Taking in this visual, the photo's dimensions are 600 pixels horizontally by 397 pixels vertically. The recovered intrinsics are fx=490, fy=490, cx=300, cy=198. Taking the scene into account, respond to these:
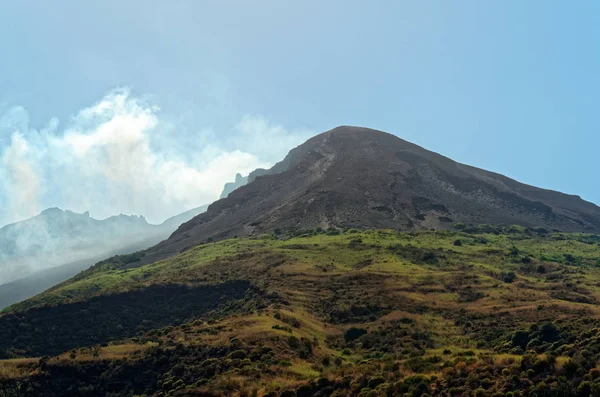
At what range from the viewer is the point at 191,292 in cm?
6116

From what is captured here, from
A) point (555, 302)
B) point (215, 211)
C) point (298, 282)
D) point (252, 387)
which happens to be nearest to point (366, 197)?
point (215, 211)

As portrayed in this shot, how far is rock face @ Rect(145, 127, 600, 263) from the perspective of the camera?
104375 millimetres

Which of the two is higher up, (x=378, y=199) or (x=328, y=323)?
(x=378, y=199)

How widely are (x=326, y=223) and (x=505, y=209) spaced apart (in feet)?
166

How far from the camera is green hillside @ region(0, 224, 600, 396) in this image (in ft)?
85.9

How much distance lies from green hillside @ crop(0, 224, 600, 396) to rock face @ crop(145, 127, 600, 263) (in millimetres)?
18921

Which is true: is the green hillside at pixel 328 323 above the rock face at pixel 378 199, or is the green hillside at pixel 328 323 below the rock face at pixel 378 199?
below

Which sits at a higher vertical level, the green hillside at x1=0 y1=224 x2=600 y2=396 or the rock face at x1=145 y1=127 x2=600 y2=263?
the rock face at x1=145 y1=127 x2=600 y2=263

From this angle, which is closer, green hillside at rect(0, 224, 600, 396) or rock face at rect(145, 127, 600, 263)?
green hillside at rect(0, 224, 600, 396)

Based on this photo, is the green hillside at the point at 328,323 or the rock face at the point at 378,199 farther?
the rock face at the point at 378,199

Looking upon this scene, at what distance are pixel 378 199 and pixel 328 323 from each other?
67444mm

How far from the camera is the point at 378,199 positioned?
111250 millimetres

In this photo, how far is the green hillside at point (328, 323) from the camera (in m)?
26.2

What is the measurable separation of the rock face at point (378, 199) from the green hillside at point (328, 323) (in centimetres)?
1892
